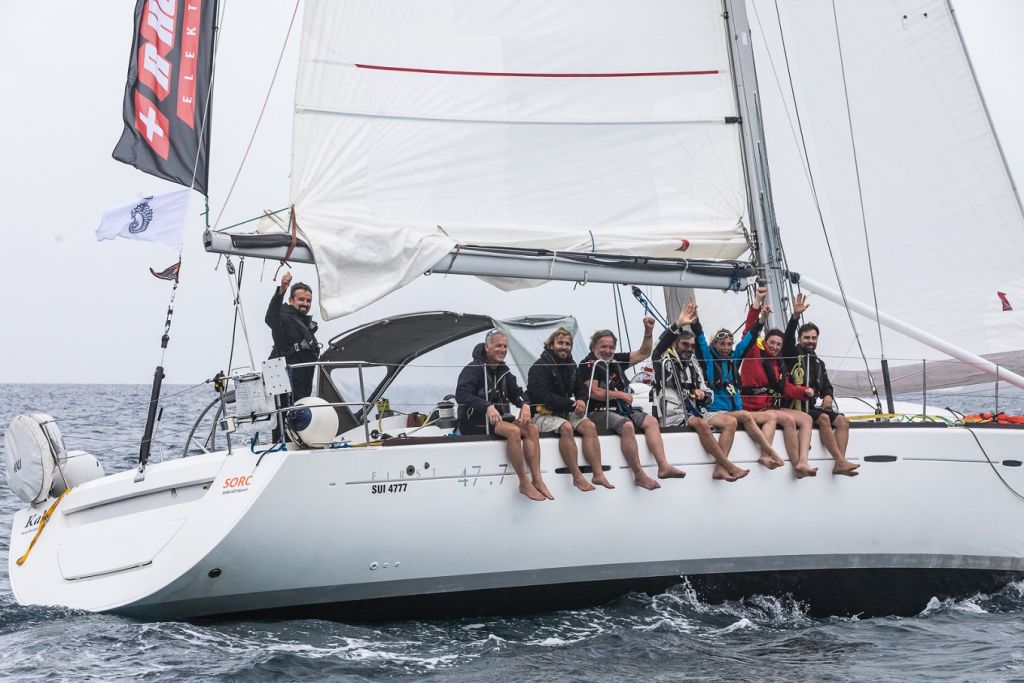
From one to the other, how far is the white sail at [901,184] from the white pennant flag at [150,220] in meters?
5.29

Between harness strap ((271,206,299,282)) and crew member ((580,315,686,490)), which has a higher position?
harness strap ((271,206,299,282))

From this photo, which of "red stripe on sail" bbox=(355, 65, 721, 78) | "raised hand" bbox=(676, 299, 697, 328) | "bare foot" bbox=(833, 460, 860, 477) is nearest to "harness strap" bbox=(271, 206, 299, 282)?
"red stripe on sail" bbox=(355, 65, 721, 78)

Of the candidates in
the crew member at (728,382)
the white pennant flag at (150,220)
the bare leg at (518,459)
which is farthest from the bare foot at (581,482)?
the white pennant flag at (150,220)

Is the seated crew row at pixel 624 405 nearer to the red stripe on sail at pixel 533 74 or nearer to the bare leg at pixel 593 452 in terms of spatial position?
the bare leg at pixel 593 452

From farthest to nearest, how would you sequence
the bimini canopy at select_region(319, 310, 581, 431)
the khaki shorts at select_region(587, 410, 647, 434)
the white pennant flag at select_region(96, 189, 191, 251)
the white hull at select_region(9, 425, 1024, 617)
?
the bimini canopy at select_region(319, 310, 581, 431), the white pennant flag at select_region(96, 189, 191, 251), the khaki shorts at select_region(587, 410, 647, 434), the white hull at select_region(9, 425, 1024, 617)

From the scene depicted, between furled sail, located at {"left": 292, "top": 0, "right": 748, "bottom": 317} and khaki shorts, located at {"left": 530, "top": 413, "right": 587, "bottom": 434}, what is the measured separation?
1.38 m

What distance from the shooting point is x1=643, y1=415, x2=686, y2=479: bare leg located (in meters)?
7.50

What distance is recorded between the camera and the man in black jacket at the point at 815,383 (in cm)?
792

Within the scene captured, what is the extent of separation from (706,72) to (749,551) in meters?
3.84

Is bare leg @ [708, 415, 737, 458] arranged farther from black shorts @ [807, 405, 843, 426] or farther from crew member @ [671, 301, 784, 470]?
black shorts @ [807, 405, 843, 426]

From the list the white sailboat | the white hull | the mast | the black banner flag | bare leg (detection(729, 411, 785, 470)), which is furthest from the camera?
the mast

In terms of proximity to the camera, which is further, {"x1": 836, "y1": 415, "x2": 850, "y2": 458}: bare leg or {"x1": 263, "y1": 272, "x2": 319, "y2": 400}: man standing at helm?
{"x1": 263, "y1": 272, "x2": 319, "y2": 400}: man standing at helm

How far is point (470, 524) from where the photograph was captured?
7.16 m

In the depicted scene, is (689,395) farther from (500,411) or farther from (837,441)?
(500,411)
